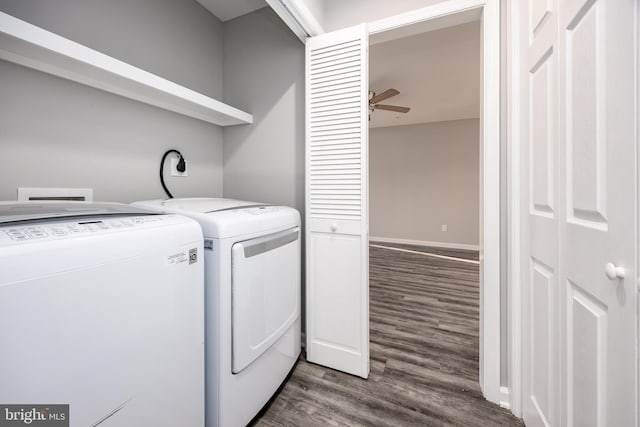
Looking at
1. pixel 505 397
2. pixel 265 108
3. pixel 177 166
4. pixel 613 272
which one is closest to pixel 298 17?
pixel 265 108

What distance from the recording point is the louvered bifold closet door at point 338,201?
146 centimetres

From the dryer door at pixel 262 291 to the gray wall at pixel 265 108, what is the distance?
1.67ft

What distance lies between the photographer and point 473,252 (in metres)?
4.81

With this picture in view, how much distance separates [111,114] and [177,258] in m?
0.98

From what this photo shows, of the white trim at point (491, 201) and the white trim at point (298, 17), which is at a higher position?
the white trim at point (298, 17)

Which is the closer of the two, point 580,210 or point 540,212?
point 580,210

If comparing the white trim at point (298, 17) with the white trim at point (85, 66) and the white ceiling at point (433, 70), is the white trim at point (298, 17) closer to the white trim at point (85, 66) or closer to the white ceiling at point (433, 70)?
the white trim at point (85, 66)

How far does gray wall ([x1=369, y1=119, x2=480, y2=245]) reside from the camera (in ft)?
16.4

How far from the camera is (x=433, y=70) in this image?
302 centimetres

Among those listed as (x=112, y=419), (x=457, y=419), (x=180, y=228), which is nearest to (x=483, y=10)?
(x=180, y=228)

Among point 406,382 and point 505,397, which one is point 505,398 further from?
point 406,382

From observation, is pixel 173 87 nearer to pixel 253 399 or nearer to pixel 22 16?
pixel 22 16

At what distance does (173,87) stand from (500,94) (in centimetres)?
157

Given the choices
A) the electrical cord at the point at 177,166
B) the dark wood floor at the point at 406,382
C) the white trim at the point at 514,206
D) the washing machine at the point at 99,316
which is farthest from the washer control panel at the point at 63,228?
the white trim at the point at 514,206
